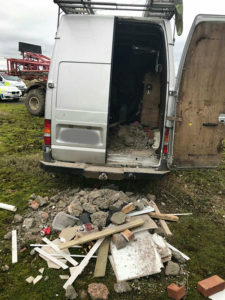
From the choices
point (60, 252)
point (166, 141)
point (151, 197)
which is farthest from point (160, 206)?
point (60, 252)

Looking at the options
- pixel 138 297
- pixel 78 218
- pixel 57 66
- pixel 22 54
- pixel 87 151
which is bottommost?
pixel 138 297

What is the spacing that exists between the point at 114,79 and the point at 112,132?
1934mm

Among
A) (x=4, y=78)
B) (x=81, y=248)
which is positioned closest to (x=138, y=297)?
(x=81, y=248)

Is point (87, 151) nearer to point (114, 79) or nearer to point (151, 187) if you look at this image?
point (151, 187)

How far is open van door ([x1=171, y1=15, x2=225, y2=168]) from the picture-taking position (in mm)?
3096

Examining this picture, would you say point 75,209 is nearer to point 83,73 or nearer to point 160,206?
point 160,206

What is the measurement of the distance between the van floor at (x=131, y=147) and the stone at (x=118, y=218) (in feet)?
3.12

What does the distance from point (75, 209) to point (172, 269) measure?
4.76 feet

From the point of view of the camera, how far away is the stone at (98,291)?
87.6 inches

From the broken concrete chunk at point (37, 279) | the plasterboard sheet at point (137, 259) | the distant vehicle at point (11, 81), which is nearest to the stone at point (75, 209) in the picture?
the plasterboard sheet at point (137, 259)

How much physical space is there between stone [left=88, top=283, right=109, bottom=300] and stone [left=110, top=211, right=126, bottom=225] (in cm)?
77

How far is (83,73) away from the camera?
3.45 metres

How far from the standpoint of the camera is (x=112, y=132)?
18.1ft

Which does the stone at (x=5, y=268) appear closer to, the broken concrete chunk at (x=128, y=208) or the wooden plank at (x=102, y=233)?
the wooden plank at (x=102, y=233)
